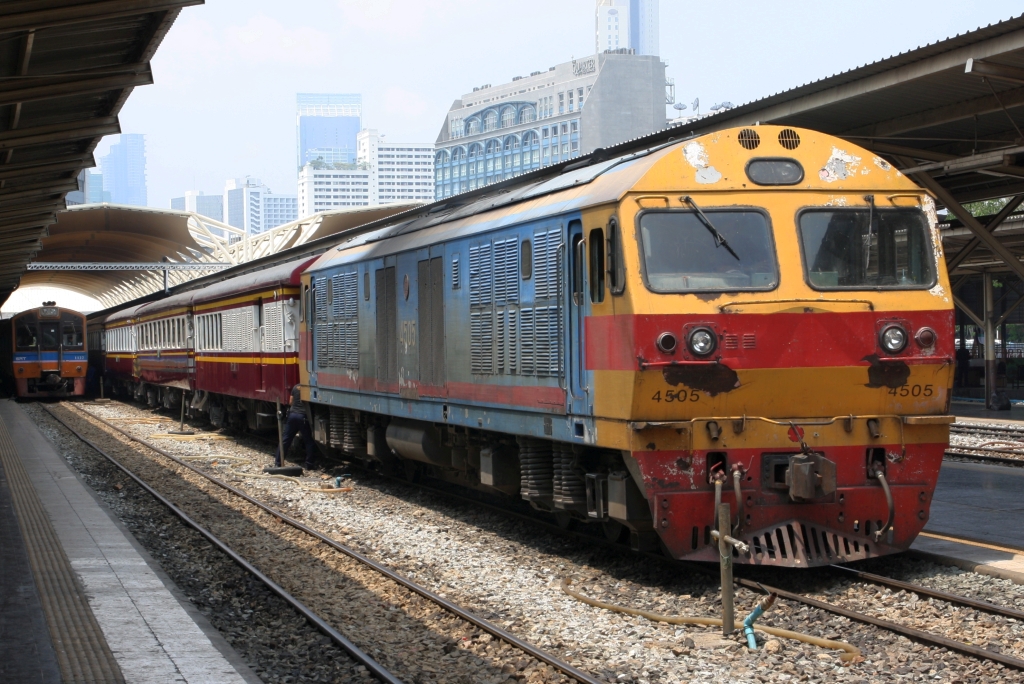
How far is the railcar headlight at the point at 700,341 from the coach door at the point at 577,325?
109 centimetres

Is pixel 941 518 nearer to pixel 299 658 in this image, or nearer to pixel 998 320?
pixel 299 658

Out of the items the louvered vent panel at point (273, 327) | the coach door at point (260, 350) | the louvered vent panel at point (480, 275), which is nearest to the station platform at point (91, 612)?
the louvered vent panel at point (480, 275)

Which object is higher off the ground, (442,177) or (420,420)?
(442,177)

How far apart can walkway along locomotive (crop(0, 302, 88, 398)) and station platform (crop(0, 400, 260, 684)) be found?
96.4ft

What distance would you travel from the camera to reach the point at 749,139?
907 cm

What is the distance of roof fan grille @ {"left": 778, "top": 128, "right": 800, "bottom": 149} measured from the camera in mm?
9102

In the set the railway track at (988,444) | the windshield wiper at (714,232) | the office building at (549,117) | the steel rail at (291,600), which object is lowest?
the steel rail at (291,600)

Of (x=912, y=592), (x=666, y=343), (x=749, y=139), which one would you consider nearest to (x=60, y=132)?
(x=749, y=139)

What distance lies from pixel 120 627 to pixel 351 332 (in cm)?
822

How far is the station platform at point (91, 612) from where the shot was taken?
6.78 meters

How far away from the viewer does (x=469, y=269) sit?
11.7m

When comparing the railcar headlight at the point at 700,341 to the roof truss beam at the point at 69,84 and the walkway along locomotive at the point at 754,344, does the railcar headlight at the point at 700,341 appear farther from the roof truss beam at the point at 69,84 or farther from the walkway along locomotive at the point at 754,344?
the roof truss beam at the point at 69,84

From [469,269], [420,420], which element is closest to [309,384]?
[420,420]

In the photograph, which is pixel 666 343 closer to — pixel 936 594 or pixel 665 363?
pixel 665 363
